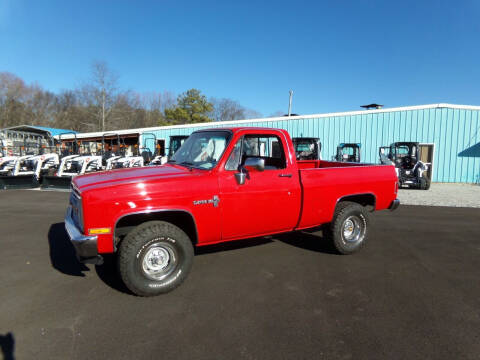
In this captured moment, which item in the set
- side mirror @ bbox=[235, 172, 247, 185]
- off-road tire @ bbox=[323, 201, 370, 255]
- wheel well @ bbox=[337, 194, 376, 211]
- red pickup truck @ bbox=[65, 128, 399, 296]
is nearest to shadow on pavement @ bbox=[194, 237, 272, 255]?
red pickup truck @ bbox=[65, 128, 399, 296]

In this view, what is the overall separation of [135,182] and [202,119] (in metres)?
42.0

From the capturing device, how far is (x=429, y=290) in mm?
3432

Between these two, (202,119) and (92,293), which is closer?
(92,293)

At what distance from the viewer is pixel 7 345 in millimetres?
2393

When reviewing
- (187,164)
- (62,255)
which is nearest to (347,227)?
(187,164)

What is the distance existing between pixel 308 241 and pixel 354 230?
35.8 inches

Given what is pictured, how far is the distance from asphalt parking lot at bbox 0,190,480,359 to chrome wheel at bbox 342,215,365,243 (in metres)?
0.31

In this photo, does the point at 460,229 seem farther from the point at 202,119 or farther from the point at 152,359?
the point at 202,119

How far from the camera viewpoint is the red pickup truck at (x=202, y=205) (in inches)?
117

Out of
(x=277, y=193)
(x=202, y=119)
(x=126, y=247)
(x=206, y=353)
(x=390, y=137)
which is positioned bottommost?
(x=206, y=353)

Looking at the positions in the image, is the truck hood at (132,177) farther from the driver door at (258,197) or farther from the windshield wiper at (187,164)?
the driver door at (258,197)

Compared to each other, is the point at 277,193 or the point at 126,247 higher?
the point at 277,193

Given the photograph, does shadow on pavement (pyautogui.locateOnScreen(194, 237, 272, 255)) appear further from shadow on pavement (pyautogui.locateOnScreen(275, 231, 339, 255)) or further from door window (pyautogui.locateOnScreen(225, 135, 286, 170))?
door window (pyautogui.locateOnScreen(225, 135, 286, 170))

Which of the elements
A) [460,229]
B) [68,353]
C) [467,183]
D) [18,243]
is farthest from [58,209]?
[467,183]
